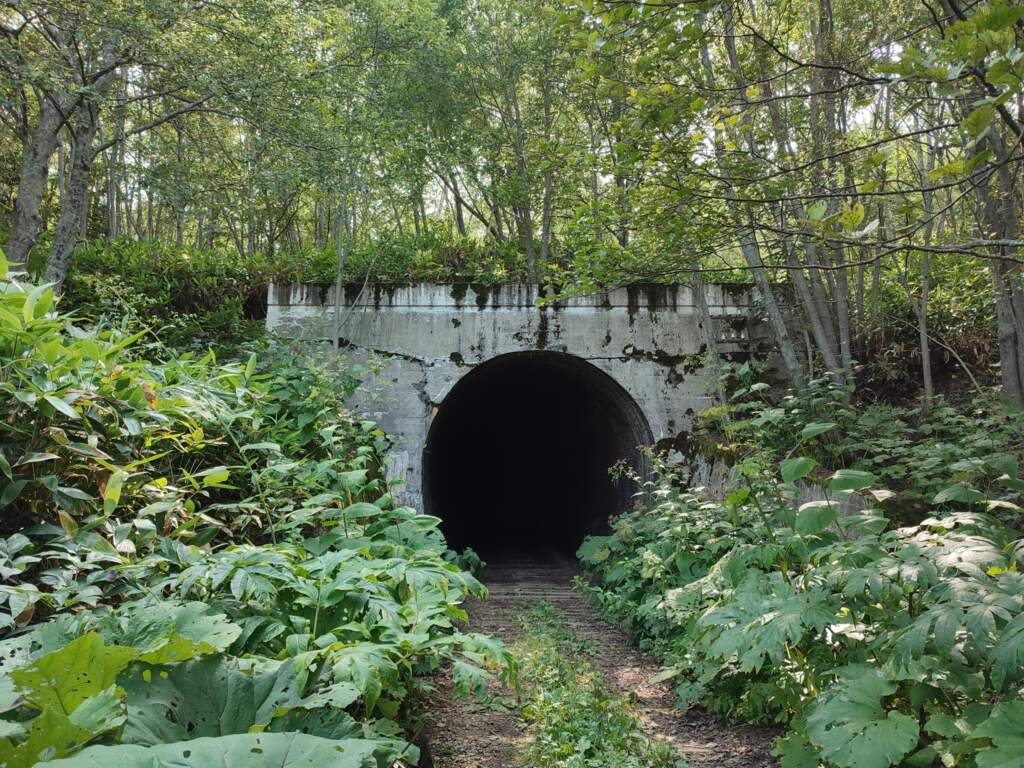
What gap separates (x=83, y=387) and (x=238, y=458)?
→ 39.0 inches

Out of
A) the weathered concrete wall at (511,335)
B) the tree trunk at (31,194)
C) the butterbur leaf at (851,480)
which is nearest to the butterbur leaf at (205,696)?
the butterbur leaf at (851,480)

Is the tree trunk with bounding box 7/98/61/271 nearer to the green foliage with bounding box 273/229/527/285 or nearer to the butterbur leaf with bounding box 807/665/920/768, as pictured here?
the green foliage with bounding box 273/229/527/285

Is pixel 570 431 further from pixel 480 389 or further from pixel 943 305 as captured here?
pixel 943 305

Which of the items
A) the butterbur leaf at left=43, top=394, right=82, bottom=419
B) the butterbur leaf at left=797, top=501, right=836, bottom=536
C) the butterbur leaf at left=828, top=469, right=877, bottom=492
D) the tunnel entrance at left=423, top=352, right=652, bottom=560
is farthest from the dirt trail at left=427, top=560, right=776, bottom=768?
the tunnel entrance at left=423, top=352, right=652, bottom=560

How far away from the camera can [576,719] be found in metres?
3.37

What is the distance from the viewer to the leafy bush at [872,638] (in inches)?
77.0

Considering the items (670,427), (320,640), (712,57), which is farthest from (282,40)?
(320,640)

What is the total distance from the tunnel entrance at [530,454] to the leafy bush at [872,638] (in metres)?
4.64

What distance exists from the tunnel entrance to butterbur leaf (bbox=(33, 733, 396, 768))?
6.38 m

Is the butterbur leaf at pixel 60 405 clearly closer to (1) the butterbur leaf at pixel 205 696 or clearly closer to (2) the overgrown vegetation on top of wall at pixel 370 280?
(1) the butterbur leaf at pixel 205 696

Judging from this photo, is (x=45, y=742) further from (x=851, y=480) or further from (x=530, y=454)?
(x=530, y=454)

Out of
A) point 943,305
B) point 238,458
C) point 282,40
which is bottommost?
point 238,458

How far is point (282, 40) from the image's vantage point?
659 cm

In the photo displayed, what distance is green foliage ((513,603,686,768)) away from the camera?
3.03m
